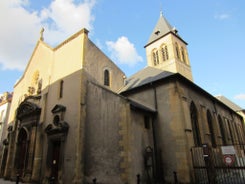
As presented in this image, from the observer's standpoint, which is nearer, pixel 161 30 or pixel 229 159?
pixel 229 159

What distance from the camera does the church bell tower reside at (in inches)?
1012

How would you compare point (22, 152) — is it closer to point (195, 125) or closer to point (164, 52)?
point (195, 125)

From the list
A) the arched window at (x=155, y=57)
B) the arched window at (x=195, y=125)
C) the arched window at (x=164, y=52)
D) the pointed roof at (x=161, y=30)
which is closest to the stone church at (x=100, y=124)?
the arched window at (x=195, y=125)

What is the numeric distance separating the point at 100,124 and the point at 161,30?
72.7 ft

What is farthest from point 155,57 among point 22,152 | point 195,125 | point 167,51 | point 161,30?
point 22,152

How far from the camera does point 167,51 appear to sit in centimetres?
2661

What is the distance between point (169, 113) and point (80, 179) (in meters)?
7.04

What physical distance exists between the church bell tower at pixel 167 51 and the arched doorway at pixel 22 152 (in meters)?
18.9

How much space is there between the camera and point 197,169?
11.2 metres

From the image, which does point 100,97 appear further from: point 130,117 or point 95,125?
point 130,117

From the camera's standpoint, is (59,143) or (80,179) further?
(59,143)

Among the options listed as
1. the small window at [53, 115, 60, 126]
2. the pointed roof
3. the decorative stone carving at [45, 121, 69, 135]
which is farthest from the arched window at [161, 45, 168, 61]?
the decorative stone carving at [45, 121, 69, 135]

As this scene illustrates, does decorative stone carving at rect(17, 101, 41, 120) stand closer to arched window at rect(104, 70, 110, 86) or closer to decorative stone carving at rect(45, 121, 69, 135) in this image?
decorative stone carving at rect(45, 121, 69, 135)

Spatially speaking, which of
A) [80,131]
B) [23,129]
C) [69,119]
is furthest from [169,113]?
[23,129]
